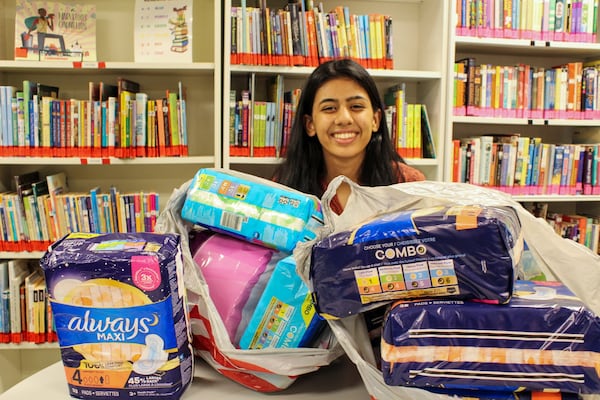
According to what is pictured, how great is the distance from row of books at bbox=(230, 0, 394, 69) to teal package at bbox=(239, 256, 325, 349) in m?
1.65

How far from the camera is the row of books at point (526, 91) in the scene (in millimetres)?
2543

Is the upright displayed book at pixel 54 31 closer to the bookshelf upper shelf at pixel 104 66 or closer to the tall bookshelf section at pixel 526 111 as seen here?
the bookshelf upper shelf at pixel 104 66

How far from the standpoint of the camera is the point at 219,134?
7.54 feet

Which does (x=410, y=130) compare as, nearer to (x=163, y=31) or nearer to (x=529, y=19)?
(x=529, y=19)

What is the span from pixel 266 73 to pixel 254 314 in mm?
1709

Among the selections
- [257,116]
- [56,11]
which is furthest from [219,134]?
[56,11]

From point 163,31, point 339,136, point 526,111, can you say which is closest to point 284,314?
point 339,136

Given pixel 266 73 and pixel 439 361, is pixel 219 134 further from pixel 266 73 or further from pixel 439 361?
pixel 439 361

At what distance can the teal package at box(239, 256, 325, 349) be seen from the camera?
81 cm

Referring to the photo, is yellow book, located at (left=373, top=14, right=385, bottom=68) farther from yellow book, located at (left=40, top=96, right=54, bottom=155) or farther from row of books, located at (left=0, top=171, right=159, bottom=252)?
yellow book, located at (left=40, top=96, right=54, bottom=155)

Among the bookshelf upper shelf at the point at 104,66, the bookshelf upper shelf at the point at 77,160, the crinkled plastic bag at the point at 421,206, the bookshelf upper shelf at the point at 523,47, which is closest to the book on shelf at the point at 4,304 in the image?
the bookshelf upper shelf at the point at 77,160

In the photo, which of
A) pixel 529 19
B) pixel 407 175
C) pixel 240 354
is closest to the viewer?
pixel 240 354

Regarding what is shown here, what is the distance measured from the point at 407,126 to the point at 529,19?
0.86 metres

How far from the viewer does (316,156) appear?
2.00 metres
